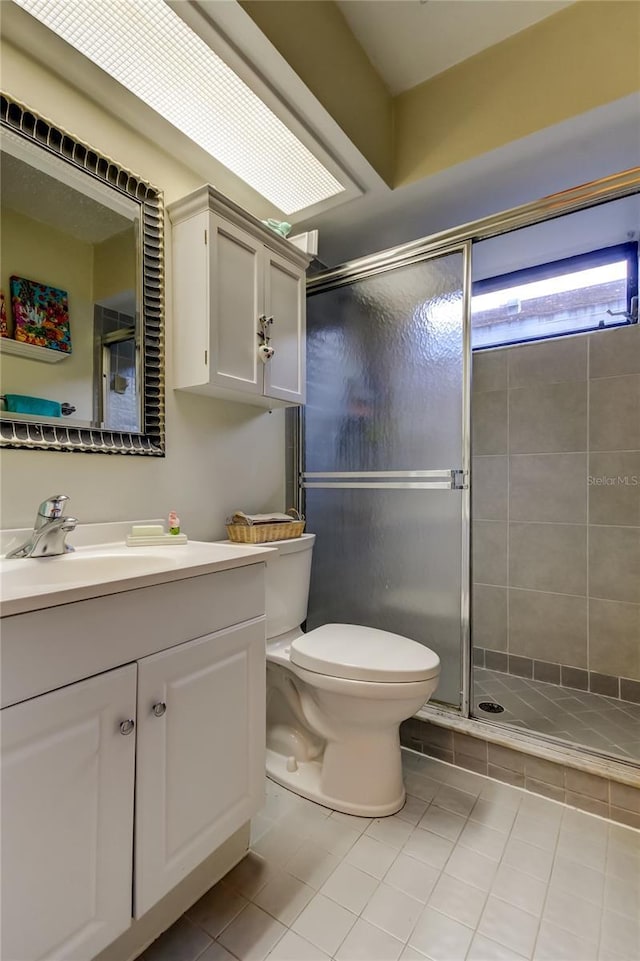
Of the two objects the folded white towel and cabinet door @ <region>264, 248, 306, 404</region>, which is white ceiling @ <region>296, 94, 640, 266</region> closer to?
cabinet door @ <region>264, 248, 306, 404</region>

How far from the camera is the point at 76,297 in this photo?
1.29 meters

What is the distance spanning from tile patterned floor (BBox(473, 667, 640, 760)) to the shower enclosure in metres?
0.01

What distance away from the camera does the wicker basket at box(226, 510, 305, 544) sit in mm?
1656

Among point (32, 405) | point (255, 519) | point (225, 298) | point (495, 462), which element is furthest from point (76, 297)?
point (495, 462)

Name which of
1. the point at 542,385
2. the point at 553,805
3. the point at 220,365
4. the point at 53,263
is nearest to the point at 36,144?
the point at 53,263

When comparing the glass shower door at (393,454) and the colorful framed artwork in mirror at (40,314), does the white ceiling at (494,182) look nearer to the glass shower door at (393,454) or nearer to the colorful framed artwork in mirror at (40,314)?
the glass shower door at (393,454)

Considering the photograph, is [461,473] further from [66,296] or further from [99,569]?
[66,296]

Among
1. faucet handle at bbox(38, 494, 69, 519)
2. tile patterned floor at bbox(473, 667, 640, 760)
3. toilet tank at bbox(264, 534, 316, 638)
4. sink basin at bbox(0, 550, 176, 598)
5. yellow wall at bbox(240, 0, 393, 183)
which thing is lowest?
tile patterned floor at bbox(473, 667, 640, 760)

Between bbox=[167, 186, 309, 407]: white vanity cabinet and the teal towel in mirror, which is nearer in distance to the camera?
the teal towel in mirror

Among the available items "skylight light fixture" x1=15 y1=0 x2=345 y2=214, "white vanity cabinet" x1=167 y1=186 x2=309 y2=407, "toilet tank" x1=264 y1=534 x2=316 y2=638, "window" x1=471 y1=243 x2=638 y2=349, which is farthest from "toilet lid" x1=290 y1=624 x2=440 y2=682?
"skylight light fixture" x1=15 y1=0 x2=345 y2=214

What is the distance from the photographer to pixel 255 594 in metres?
1.19

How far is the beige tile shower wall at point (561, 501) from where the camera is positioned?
2109mm

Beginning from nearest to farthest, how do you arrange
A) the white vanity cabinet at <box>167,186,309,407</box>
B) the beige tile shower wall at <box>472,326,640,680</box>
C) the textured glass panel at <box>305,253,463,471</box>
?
the white vanity cabinet at <box>167,186,309,407</box> < the textured glass panel at <box>305,253,463,471</box> < the beige tile shower wall at <box>472,326,640,680</box>

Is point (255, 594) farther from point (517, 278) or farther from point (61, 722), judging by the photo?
point (517, 278)
